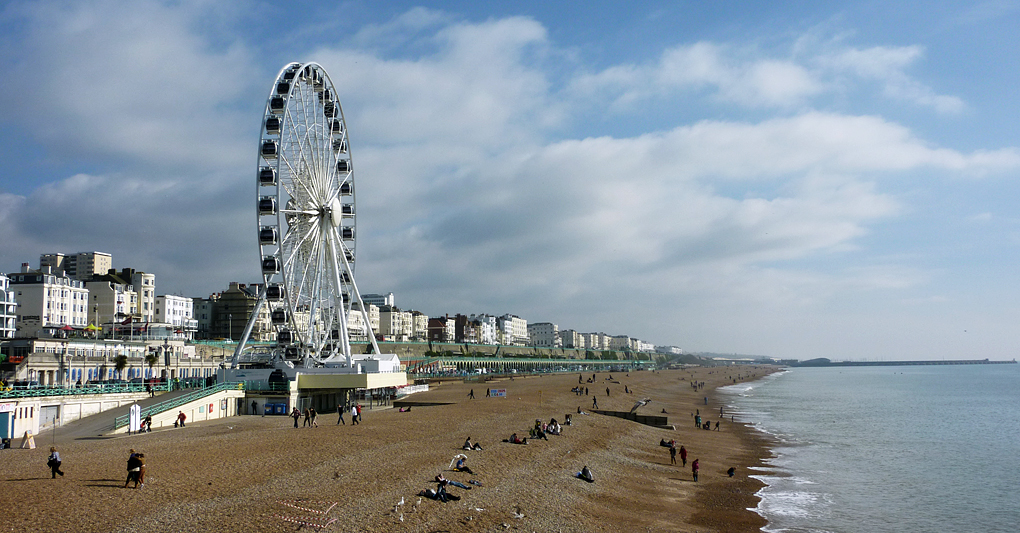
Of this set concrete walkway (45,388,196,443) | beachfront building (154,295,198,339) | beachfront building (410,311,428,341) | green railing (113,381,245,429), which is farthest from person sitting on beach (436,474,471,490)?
beachfront building (410,311,428,341)

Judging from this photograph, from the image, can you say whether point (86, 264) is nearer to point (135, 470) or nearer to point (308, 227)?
point (308, 227)

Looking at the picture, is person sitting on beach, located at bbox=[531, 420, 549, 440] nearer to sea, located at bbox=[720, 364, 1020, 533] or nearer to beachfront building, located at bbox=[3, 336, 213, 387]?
sea, located at bbox=[720, 364, 1020, 533]

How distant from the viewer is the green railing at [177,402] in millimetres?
29625

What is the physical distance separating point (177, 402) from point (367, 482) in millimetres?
19533

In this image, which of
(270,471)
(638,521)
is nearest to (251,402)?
(270,471)

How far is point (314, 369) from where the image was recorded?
144 feet

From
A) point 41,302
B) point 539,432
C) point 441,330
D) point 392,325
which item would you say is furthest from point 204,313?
point 539,432

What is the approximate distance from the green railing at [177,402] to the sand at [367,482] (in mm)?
1553

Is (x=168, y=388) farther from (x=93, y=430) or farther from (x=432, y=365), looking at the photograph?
(x=432, y=365)

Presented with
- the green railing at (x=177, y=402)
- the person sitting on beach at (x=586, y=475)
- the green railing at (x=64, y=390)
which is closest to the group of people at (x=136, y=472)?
the person sitting on beach at (x=586, y=475)

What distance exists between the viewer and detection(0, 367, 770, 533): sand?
15.1 meters

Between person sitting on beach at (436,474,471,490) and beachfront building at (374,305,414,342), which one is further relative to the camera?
beachfront building at (374,305,414,342)

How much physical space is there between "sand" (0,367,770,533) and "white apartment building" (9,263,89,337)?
63.1 metres

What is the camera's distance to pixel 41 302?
279 ft
